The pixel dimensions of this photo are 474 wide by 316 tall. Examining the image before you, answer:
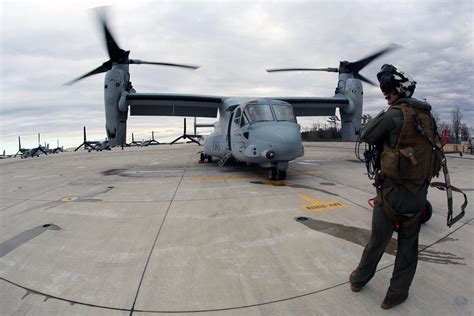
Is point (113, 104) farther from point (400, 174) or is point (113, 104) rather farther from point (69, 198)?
point (400, 174)

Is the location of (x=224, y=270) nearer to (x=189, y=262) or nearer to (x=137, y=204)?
(x=189, y=262)

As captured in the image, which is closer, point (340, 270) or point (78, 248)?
point (340, 270)

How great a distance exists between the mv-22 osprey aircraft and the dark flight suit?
531 centimetres

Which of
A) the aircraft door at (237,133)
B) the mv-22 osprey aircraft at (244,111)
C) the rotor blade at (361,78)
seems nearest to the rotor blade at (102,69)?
the mv-22 osprey aircraft at (244,111)

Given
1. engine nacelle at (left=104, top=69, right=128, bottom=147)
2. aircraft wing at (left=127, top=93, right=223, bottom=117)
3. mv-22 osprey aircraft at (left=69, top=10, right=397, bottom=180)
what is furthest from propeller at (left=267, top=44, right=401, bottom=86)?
engine nacelle at (left=104, top=69, right=128, bottom=147)

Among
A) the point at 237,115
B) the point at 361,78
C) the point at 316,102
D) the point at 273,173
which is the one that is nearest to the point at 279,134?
the point at 273,173

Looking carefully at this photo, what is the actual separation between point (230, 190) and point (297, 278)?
4447 mm

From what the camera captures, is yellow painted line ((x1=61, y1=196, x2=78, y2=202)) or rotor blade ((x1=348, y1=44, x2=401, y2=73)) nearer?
yellow painted line ((x1=61, y1=196, x2=78, y2=202))

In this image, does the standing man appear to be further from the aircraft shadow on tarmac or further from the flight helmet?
the aircraft shadow on tarmac

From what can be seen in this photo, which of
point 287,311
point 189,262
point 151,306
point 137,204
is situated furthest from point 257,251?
point 137,204

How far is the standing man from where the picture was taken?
2.33 meters

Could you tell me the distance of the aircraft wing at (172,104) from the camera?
1424cm

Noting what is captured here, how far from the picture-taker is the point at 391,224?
8.03ft

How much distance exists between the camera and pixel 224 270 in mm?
2975
